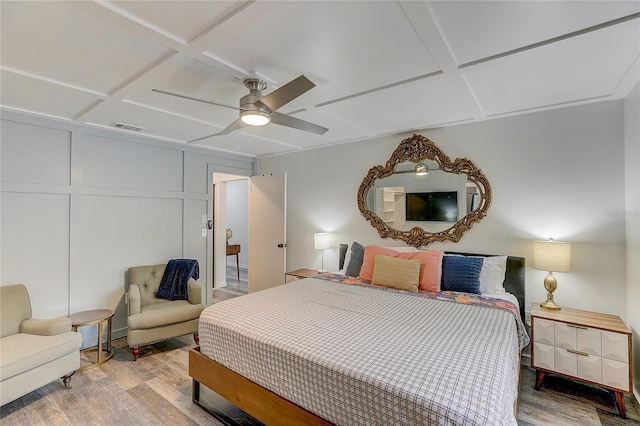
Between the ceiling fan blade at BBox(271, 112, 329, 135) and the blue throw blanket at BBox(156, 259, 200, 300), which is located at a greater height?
the ceiling fan blade at BBox(271, 112, 329, 135)

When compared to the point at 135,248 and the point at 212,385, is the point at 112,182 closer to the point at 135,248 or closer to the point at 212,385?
the point at 135,248

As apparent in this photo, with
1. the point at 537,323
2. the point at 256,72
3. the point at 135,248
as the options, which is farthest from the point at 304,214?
the point at 537,323

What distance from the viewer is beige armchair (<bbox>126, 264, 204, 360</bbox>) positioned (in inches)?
118

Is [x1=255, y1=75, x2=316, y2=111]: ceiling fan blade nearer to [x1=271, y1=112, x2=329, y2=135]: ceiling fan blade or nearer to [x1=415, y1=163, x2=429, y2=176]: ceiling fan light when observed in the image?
[x1=271, y1=112, x2=329, y2=135]: ceiling fan blade

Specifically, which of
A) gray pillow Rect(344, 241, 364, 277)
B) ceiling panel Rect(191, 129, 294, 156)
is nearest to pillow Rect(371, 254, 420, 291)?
gray pillow Rect(344, 241, 364, 277)

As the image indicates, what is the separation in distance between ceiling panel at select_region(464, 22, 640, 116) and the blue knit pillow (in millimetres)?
1482

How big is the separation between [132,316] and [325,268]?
2.44m

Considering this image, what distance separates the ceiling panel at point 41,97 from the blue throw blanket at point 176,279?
6.37ft

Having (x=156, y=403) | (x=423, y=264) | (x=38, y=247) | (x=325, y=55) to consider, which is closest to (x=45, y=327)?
(x=38, y=247)

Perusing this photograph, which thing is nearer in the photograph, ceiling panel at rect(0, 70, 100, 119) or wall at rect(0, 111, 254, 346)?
ceiling panel at rect(0, 70, 100, 119)

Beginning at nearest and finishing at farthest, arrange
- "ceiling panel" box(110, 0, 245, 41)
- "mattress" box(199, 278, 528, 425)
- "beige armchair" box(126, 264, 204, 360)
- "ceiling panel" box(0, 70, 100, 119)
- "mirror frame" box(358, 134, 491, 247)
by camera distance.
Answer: "mattress" box(199, 278, 528, 425) → "ceiling panel" box(110, 0, 245, 41) → "ceiling panel" box(0, 70, 100, 119) → "beige armchair" box(126, 264, 204, 360) → "mirror frame" box(358, 134, 491, 247)

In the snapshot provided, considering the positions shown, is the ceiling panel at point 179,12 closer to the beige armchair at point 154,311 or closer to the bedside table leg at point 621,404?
the beige armchair at point 154,311

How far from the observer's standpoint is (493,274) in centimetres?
293

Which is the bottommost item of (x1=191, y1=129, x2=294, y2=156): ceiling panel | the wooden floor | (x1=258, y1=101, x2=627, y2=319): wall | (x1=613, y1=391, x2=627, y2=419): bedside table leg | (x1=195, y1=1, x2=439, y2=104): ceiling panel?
the wooden floor
